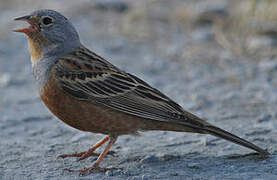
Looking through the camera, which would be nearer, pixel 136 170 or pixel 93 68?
pixel 136 170

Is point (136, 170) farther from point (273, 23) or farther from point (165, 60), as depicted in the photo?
point (273, 23)

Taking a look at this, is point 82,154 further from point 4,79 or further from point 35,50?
point 4,79

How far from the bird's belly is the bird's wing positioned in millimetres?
75

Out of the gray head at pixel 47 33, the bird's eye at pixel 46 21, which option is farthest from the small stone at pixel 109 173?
the bird's eye at pixel 46 21

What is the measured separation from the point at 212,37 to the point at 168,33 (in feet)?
3.24

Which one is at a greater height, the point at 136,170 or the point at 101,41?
the point at 101,41

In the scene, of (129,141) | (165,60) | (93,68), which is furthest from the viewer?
(165,60)

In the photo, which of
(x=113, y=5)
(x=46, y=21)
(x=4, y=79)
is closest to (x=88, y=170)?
(x=46, y=21)

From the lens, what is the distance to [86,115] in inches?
242

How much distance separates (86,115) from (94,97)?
0.30m

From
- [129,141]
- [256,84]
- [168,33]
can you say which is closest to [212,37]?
[168,33]

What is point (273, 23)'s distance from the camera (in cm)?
1055

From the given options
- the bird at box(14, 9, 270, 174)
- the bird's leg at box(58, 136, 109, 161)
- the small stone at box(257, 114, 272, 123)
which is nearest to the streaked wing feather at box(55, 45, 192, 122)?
the bird at box(14, 9, 270, 174)

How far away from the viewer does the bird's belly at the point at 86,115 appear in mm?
6117
